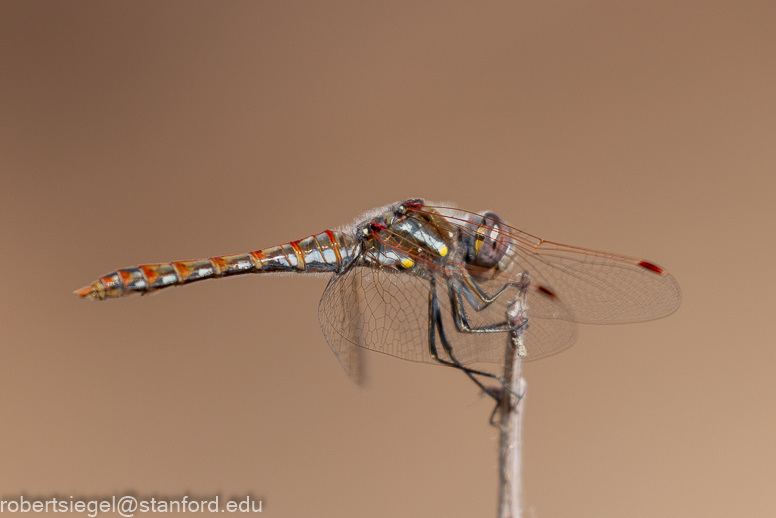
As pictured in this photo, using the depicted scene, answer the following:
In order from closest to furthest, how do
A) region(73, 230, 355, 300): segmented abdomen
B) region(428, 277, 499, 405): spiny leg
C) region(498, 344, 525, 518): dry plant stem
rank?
1. region(498, 344, 525, 518): dry plant stem
2. region(73, 230, 355, 300): segmented abdomen
3. region(428, 277, 499, 405): spiny leg

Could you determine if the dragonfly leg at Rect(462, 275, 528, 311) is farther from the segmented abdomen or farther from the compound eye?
the segmented abdomen

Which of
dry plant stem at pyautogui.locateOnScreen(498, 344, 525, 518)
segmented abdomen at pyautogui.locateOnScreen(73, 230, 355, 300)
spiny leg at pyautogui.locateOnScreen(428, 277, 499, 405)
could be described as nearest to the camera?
dry plant stem at pyautogui.locateOnScreen(498, 344, 525, 518)

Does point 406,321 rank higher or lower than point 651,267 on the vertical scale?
lower

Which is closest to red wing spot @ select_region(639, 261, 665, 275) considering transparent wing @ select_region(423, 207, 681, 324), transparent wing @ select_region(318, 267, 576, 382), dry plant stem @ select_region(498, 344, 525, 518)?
transparent wing @ select_region(423, 207, 681, 324)

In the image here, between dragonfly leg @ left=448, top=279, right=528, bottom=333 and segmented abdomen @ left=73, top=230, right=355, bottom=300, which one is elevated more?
segmented abdomen @ left=73, top=230, right=355, bottom=300

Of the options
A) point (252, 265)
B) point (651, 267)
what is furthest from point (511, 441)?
point (252, 265)

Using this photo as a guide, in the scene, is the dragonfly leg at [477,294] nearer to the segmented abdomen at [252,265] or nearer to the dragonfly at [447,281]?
the dragonfly at [447,281]

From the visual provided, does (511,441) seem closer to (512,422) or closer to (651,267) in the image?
(512,422)
